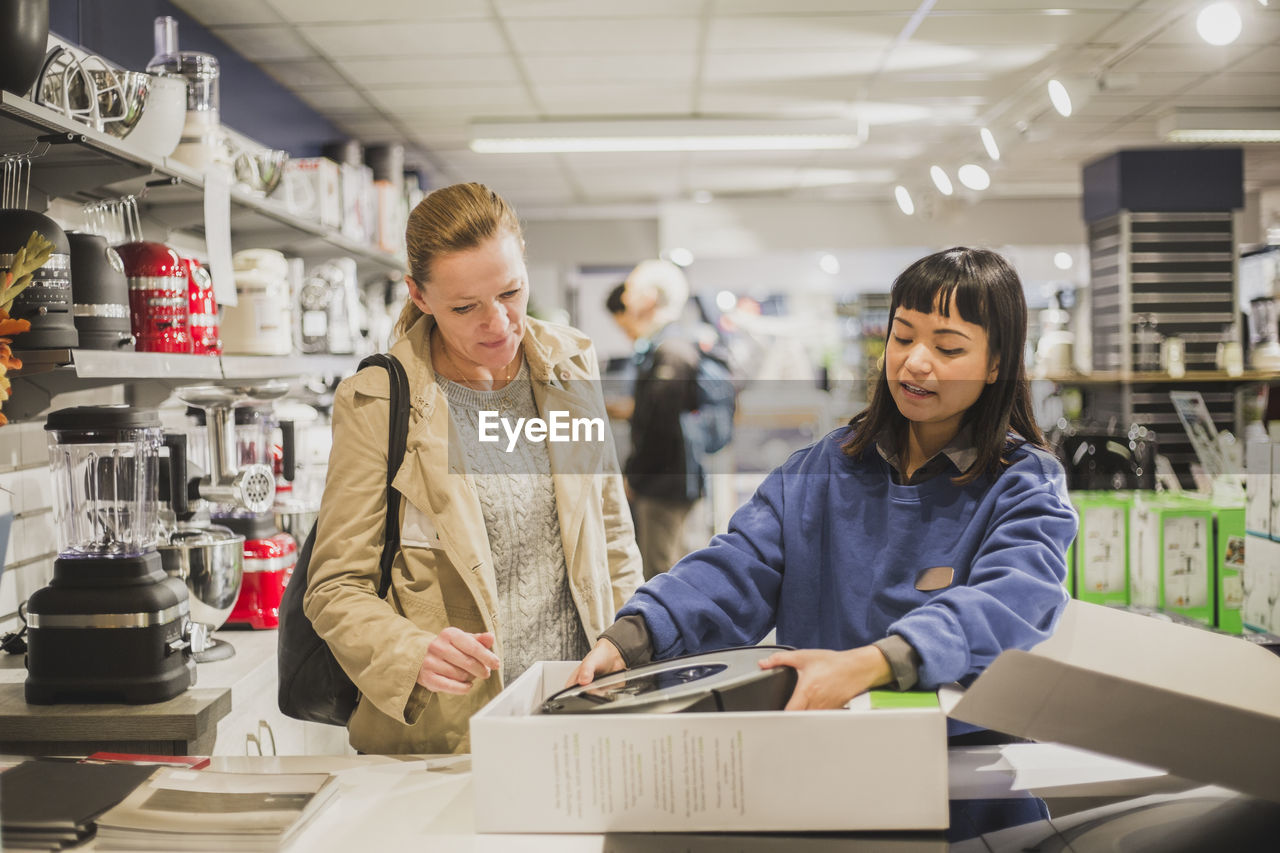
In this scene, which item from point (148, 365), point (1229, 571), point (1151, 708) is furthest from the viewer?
point (1229, 571)

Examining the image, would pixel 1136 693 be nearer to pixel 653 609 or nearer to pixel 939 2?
pixel 653 609

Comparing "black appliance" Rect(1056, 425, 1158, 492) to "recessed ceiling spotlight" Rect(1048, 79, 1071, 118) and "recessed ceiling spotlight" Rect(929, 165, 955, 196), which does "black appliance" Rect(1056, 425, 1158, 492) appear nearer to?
"recessed ceiling spotlight" Rect(1048, 79, 1071, 118)

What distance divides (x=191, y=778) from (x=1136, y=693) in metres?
1.04

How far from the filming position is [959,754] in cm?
120

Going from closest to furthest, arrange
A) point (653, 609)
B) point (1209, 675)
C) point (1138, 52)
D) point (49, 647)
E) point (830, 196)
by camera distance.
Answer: point (1209, 675) < point (653, 609) < point (49, 647) < point (1138, 52) < point (830, 196)

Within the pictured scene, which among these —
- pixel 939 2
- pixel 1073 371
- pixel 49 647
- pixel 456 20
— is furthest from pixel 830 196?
pixel 49 647

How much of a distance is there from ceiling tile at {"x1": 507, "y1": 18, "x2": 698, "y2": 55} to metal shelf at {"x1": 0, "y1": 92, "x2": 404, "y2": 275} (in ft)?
4.28

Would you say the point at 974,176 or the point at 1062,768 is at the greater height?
the point at 974,176

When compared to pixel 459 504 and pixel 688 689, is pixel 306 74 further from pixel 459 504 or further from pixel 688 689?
pixel 688 689

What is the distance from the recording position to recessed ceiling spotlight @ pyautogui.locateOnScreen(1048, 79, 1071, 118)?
182 inches

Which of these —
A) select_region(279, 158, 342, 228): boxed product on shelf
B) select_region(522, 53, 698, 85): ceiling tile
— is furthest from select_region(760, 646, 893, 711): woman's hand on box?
select_region(522, 53, 698, 85): ceiling tile

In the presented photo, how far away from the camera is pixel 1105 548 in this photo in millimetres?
3939

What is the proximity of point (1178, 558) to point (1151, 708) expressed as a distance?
3263 mm

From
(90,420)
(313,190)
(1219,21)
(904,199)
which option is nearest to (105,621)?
(90,420)
